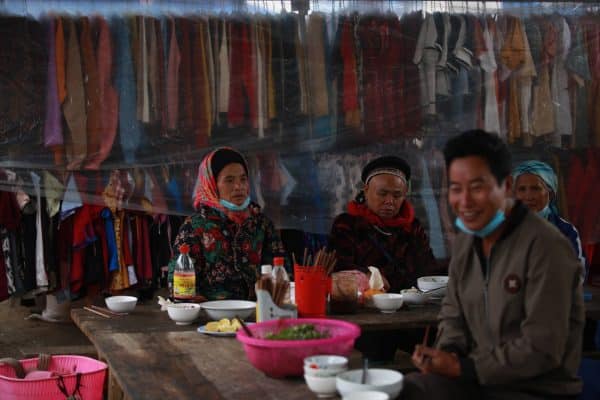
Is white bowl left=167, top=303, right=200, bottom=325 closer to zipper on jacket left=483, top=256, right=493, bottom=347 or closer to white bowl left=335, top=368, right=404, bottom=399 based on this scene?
white bowl left=335, top=368, right=404, bottom=399

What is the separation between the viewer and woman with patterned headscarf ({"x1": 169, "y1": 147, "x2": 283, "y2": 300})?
3.88 metres

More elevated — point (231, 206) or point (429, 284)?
point (231, 206)

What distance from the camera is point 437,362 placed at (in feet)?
7.16

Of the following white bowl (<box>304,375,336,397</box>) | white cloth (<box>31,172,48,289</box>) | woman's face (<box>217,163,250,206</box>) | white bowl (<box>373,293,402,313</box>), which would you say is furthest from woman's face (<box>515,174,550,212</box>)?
white cloth (<box>31,172,48,289</box>)

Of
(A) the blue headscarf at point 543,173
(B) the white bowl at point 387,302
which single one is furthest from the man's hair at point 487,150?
(A) the blue headscarf at point 543,173

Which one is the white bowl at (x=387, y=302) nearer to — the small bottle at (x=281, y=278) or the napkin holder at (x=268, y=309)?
the small bottle at (x=281, y=278)

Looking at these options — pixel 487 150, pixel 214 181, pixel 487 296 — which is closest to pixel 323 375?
pixel 487 296

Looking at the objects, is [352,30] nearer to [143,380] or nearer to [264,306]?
[264,306]

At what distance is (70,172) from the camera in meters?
4.87

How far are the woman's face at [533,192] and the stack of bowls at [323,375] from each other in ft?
8.10

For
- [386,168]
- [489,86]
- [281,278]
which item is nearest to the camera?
[281,278]

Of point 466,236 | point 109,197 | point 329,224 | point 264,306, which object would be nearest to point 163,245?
point 109,197

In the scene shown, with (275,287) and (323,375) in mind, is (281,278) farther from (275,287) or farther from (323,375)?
(323,375)

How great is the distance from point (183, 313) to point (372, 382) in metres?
1.13
